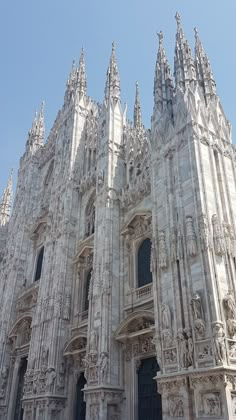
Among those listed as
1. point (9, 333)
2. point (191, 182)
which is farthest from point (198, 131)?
point (9, 333)

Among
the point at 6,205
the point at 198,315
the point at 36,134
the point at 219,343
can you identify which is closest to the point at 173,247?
the point at 198,315

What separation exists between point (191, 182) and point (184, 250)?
2.63 metres

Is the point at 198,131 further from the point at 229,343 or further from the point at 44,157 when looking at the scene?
the point at 44,157

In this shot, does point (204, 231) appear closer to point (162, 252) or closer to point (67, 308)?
point (162, 252)

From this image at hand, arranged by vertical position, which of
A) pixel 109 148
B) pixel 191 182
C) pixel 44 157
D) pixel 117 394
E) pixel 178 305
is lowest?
pixel 117 394

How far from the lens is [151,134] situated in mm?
17859

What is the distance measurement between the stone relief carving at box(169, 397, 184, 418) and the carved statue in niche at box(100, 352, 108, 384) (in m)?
3.67

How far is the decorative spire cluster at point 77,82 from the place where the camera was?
28097mm

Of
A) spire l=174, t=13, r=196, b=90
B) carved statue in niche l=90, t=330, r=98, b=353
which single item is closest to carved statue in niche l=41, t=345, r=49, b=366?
carved statue in niche l=90, t=330, r=98, b=353

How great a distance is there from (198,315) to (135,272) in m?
5.72

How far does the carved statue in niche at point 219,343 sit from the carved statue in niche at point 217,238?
2484mm

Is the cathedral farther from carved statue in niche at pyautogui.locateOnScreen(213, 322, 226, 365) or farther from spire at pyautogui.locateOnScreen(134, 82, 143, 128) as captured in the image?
spire at pyautogui.locateOnScreen(134, 82, 143, 128)

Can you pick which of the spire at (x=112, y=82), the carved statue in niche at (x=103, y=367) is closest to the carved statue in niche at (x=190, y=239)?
the carved statue in niche at (x=103, y=367)

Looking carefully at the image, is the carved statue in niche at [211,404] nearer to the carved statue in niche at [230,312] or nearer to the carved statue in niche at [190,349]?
the carved statue in niche at [190,349]
